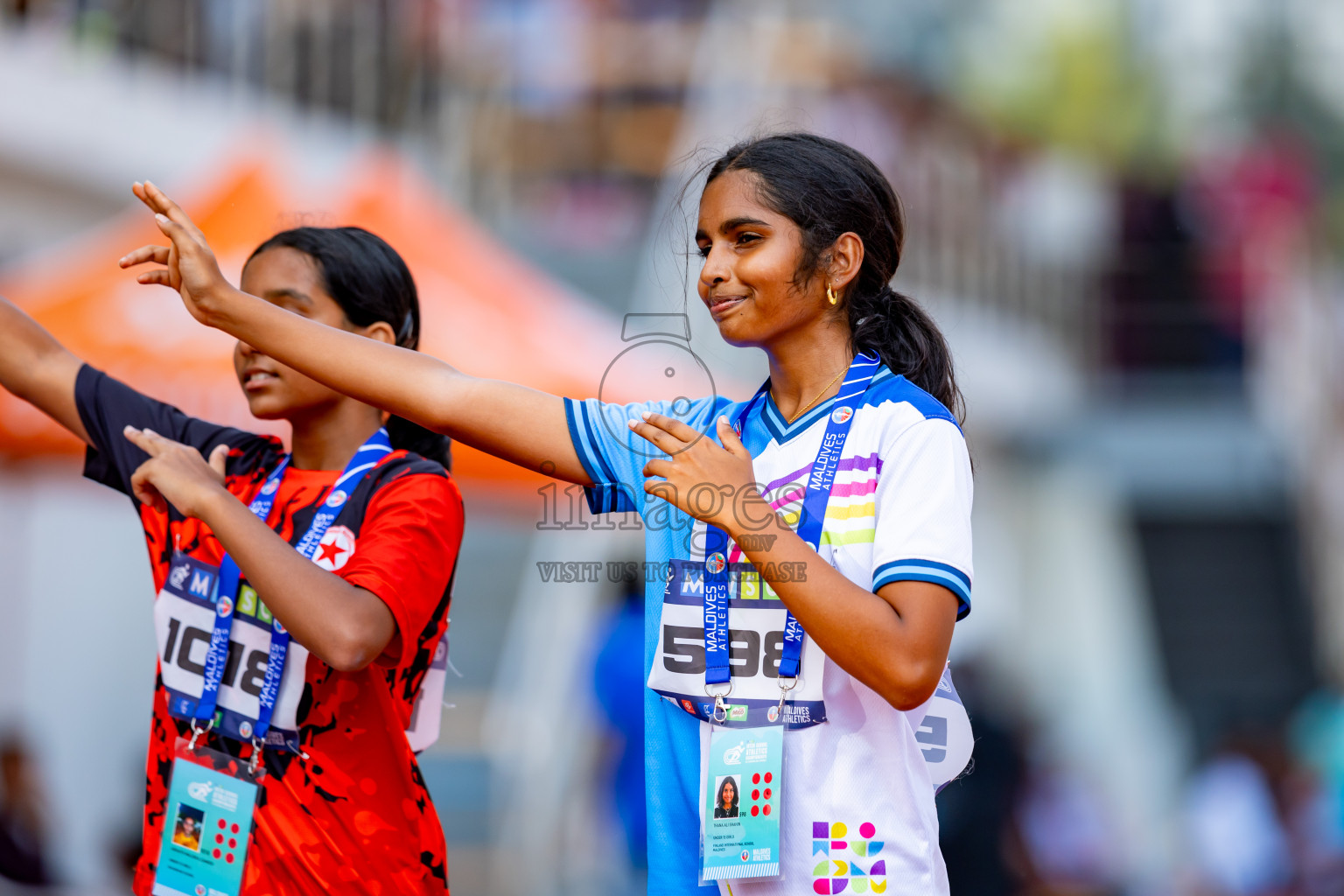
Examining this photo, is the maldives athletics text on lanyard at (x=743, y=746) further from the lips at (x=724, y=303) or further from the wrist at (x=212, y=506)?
the wrist at (x=212, y=506)

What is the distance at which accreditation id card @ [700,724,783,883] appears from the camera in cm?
184

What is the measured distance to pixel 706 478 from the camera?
1.80m

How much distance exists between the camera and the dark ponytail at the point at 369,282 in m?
2.35

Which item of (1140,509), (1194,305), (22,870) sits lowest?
(22,870)

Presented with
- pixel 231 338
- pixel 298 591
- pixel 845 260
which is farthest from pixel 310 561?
pixel 231 338

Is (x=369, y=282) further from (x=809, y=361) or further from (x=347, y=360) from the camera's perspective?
(x=809, y=361)

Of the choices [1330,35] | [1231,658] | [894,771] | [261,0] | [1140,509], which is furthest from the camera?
[1330,35]

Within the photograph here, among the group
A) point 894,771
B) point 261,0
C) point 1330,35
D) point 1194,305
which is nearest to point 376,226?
point 894,771

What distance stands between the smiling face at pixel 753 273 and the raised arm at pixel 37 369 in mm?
1119

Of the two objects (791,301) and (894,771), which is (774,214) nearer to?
(791,301)

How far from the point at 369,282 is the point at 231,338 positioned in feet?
5.98

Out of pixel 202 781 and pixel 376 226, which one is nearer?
pixel 202 781

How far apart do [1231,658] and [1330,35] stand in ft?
32.7

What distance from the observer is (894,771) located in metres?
1.88
